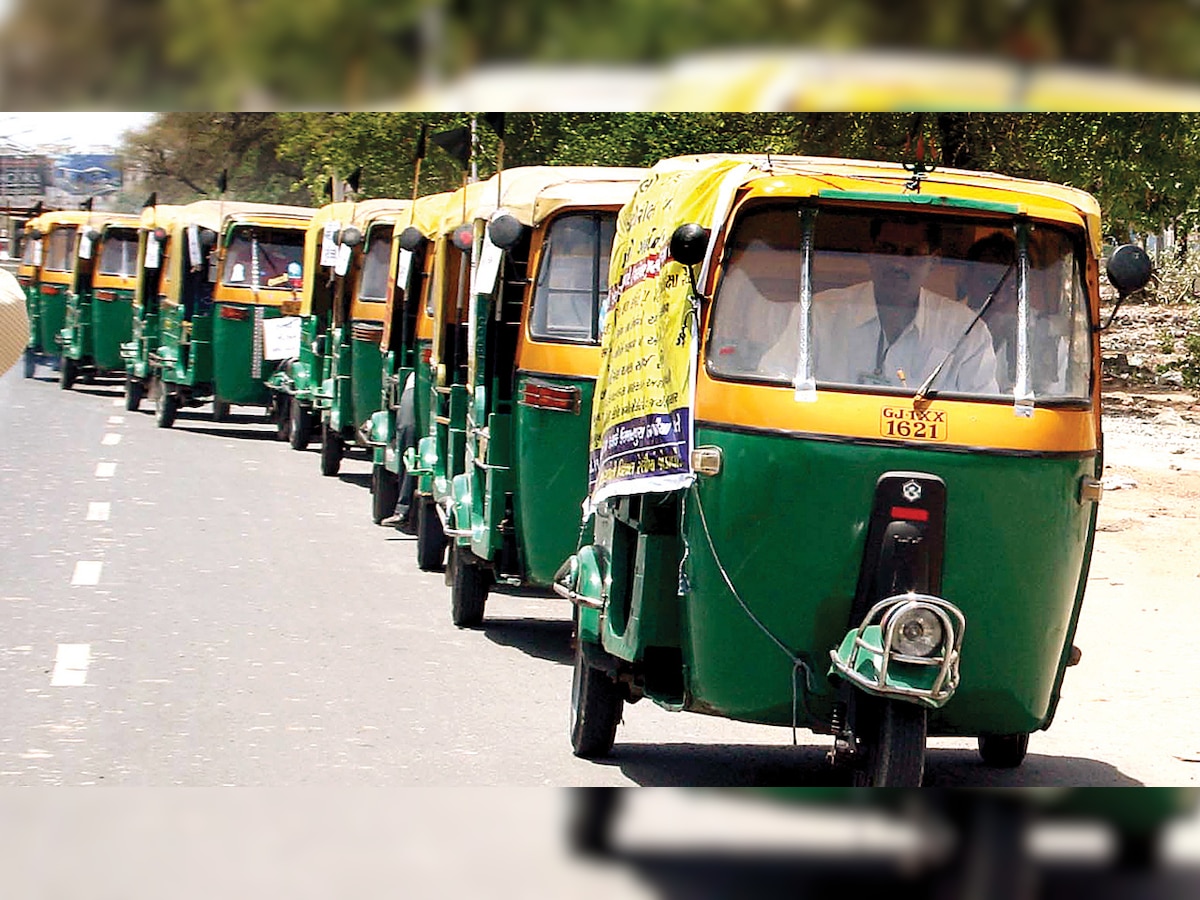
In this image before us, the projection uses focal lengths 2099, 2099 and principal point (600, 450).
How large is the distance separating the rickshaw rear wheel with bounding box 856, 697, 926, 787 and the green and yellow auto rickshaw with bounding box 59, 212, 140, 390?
78.9ft

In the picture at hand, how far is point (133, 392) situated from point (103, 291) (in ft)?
7.50

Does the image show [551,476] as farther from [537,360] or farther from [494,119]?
[494,119]

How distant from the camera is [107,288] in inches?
1146

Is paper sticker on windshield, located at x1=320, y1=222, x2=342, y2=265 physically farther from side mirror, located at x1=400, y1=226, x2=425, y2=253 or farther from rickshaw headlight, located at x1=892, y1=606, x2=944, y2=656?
rickshaw headlight, located at x1=892, y1=606, x2=944, y2=656

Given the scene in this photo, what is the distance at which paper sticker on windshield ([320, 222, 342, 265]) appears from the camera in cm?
1881

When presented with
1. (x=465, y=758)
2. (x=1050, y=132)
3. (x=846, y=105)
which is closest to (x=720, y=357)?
(x=465, y=758)

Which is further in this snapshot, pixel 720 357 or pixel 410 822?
pixel 720 357

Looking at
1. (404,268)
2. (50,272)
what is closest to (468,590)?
(404,268)

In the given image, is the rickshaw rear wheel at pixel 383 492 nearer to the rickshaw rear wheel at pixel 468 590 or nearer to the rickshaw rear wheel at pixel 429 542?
the rickshaw rear wheel at pixel 429 542

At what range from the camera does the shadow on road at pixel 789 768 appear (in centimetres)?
762

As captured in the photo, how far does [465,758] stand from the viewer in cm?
781

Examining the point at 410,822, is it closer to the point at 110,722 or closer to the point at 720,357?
the point at 720,357

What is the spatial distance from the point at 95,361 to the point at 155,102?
94.4ft

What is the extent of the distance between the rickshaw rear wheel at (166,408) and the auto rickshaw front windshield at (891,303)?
736 inches
